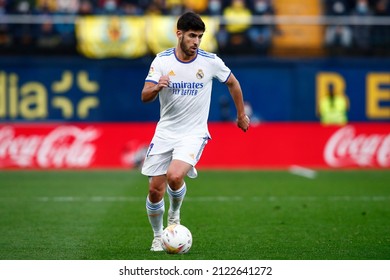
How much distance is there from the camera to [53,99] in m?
27.1

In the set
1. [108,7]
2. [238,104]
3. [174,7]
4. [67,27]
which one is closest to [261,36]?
[174,7]

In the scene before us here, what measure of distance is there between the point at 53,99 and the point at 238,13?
578 centimetres

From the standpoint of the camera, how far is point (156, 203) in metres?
9.79

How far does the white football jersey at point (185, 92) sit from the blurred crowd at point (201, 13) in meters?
16.6

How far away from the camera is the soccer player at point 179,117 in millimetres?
9617

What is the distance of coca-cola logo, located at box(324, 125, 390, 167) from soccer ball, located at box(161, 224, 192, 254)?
47.1ft

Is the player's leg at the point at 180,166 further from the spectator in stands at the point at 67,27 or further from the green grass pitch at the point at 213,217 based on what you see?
the spectator in stands at the point at 67,27

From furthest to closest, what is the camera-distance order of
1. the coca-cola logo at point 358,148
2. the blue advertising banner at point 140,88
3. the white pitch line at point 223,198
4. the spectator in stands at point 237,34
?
1. the blue advertising banner at point 140,88
2. the spectator in stands at point 237,34
3. the coca-cola logo at point 358,148
4. the white pitch line at point 223,198

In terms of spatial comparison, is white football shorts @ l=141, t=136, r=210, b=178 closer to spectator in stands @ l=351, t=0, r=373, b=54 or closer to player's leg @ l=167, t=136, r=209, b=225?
player's leg @ l=167, t=136, r=209, b=225

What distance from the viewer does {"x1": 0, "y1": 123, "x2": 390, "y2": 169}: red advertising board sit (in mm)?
22812

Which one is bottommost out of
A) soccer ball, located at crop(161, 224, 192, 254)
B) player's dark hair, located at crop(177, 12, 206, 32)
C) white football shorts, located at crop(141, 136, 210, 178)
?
soccer ball, located at crop(161, 224, 192, 254)

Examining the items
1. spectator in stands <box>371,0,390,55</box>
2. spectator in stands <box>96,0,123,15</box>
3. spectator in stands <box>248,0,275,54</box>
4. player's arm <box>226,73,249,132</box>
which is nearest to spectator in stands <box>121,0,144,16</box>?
spectator in stands <box>96,0,123,15</box>

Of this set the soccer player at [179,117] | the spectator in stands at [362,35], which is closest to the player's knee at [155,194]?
the soccer player at [179,117]
